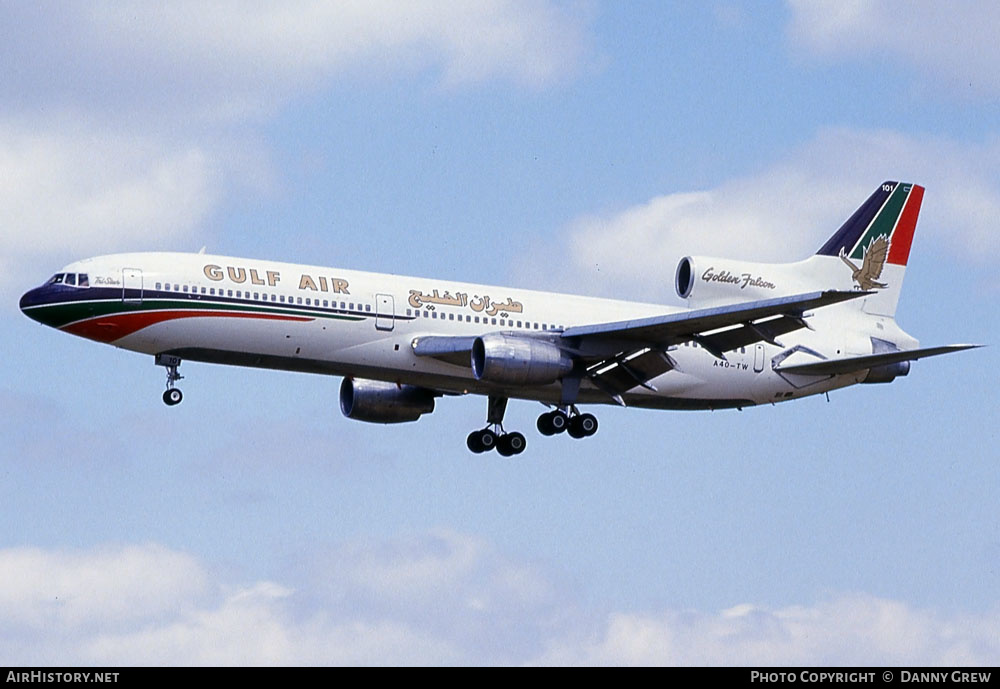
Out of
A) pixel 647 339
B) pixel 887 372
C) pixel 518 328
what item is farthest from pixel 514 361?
pixel 887 372

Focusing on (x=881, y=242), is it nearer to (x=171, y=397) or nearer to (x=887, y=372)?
(x=887, y=372)

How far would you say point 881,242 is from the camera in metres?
54.9

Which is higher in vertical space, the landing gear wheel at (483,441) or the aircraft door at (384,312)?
the aircraft door at (384,312)

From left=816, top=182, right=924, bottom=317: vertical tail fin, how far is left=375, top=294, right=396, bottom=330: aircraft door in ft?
52.4

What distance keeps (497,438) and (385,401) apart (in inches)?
152

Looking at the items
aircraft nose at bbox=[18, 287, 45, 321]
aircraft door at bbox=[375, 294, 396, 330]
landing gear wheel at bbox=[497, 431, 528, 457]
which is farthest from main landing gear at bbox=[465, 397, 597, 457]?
aircraft nose at bbox=[18, 287, 45, 321]

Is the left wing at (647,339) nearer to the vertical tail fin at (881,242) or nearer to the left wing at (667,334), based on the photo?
the left wing at (667,334)

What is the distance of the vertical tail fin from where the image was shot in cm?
5447

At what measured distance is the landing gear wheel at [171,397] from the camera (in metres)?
45.5

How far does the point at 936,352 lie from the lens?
47.9 m

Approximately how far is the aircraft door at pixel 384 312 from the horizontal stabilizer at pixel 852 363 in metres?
12.9

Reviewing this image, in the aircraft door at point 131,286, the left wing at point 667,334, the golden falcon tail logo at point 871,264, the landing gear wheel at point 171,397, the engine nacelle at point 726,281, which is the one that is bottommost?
the landing gear wheel at point 171,397

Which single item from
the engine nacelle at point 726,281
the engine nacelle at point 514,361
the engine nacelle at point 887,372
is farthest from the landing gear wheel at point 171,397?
the engine nacelle at point 887,372
